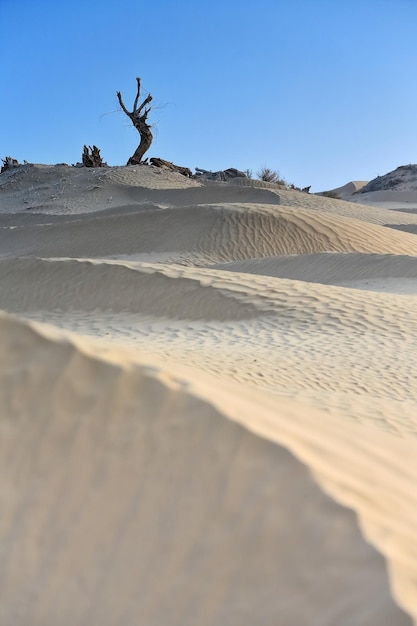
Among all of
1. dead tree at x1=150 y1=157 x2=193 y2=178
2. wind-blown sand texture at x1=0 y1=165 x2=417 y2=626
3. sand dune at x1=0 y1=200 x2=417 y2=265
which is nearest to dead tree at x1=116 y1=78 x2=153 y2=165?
dead tree at x1=150 y1=157 x2=193 y2=178

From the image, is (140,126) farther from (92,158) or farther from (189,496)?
(189,496)

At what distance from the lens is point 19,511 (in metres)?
2.21

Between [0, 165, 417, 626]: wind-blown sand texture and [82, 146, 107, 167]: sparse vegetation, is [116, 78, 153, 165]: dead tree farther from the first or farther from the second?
[0, 165, 417, 626]: wind-blown sand texture

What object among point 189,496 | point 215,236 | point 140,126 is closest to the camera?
point 189,496

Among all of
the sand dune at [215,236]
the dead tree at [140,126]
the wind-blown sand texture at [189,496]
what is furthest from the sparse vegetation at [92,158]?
the wind-blown sand texture at [189,496]

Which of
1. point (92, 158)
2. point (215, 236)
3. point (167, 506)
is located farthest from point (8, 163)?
point (167, 506)

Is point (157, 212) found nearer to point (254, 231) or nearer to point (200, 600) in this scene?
point (254, 231)

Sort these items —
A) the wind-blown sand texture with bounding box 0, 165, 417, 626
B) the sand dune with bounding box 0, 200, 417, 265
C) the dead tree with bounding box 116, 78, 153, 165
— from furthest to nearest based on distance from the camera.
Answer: the dead tree with bounding box 116, 78, 153, 165, the sand dune with bounding box 0, 200, 417, 265, the wind-blown sand texture with bounding box 0, 165, 417, 626

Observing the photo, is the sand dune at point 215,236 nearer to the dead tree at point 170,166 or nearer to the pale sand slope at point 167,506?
the pale sand slope at point 167,506

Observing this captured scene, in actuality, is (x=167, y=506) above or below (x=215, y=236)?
below

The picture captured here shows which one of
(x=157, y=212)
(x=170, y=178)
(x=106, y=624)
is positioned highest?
(x=170, y=178)

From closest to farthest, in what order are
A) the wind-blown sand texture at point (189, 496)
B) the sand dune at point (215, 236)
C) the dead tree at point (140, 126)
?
the wind-blown sand texture at point (189, 496)
the sand dune at point (215, 236)
the dead tree at point (140, 126)

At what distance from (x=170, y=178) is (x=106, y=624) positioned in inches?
943


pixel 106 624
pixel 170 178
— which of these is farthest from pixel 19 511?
pixel 170 178
